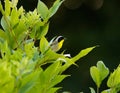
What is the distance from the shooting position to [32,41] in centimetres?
103

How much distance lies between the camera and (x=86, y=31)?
17.3 ft

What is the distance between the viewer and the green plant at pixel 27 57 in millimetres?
826

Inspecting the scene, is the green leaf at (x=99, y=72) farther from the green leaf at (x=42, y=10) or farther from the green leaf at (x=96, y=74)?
the green leaf at (x=42, y=10)

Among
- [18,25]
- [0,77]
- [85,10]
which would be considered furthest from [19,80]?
[85,10]

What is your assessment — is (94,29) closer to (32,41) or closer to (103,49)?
(103,49)

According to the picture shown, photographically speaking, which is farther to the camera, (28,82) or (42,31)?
(42,31)

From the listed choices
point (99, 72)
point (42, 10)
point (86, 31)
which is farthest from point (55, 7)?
point (86, 31)

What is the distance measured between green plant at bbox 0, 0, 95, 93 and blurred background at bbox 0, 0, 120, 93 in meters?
4.05

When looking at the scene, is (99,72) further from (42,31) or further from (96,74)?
(42,31)

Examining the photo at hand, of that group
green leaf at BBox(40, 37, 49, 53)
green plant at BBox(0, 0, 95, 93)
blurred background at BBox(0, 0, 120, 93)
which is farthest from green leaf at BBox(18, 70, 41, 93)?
blurred background at BBox(0, 0, 120, 93)

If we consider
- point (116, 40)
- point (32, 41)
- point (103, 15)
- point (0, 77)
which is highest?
point (103, 15)

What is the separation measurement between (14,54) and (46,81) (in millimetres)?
83

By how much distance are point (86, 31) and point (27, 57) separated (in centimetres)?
442

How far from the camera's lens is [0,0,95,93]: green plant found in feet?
2.71
